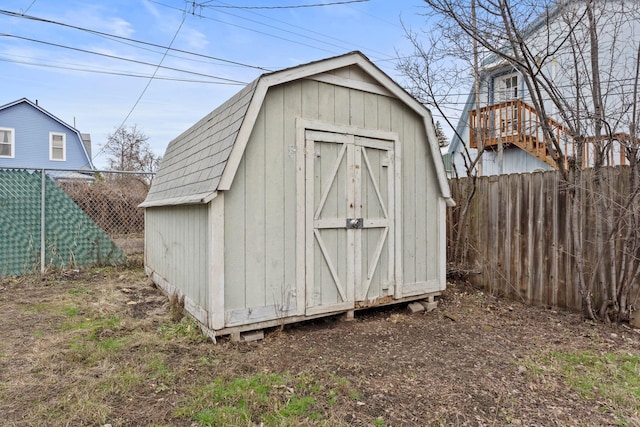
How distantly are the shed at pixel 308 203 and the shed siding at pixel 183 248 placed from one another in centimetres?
2

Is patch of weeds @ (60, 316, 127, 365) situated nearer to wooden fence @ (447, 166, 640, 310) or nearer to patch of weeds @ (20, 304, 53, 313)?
patch of weeds @ (20, 304, 53, 313)

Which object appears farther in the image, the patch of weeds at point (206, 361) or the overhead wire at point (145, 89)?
the overhead wire at point (145, 89)

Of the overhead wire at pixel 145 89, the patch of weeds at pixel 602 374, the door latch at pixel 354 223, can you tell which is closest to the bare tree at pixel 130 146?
the overhead wire at pixel 145 89

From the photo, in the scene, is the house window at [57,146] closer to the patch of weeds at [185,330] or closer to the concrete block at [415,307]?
the patch of weeds at [185,330]

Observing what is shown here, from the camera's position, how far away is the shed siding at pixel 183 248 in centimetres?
369

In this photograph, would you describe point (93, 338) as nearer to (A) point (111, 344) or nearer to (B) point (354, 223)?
→ (A) point (111, 344)

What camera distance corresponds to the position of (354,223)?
165 inches

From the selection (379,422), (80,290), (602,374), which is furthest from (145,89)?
(602,374)

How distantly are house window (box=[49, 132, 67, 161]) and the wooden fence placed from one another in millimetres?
19329

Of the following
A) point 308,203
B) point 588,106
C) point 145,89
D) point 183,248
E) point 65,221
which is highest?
point 145,89

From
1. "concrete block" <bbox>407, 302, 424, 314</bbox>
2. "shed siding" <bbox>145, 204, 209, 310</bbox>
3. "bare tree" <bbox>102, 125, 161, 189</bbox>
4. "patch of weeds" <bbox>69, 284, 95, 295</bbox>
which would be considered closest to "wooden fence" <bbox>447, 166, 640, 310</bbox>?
"concrete block" <bbox>407, 302, 424, 314</bbox>

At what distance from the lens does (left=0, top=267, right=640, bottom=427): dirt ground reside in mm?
2309

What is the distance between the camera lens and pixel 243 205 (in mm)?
3564

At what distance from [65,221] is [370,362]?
20.9 ft
